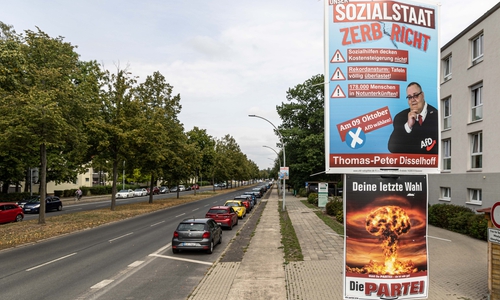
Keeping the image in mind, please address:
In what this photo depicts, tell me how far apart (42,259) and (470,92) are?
22960 millimetres

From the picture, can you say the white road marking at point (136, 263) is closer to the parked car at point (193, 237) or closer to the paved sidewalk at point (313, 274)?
the parked car at point (193, 237)

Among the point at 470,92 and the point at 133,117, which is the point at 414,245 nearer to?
the point at 470,92

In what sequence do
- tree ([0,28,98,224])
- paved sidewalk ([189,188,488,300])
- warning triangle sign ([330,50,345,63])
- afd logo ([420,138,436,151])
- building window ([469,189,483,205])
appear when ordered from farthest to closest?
1. building window ([469,189,483,205])
2. tree ([0,28,98,224])
3. paved sidewalk ([189,188,488,300])
4. warning triangle sign ([330,50,345,63])
5. afd logo ([420,138,436,151])

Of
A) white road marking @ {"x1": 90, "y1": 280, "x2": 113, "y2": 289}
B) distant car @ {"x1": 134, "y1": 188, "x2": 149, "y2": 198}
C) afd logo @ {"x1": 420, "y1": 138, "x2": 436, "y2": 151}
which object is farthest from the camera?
distant car @ {"x1": 134, "y1": 188, "x2": 149, "y2": 198}

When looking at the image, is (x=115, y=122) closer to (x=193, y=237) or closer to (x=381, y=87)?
(x=193, y=237)

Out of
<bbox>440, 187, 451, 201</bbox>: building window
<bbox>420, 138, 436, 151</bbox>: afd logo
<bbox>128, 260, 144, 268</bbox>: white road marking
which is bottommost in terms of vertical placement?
<bbox>128, 260, 144, 268</bbox>: white road marking

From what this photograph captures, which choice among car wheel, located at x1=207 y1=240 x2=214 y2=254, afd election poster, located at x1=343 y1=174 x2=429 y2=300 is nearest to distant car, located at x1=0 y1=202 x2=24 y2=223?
car wheel, located at x1=207 y1=240 x2=214 y2=254

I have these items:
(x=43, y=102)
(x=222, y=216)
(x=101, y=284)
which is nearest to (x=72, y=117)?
(x=43, y=102)

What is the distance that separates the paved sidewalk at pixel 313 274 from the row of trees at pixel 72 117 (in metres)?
9.12

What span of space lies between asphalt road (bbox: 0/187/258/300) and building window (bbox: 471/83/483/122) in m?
15.7

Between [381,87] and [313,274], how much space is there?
628cm

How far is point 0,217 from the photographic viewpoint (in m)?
22.6

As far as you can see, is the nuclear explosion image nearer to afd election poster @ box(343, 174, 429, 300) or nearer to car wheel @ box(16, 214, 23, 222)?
afd election poster @ box(343, 174, 429, 300)

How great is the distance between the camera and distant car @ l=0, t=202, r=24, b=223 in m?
22.9
